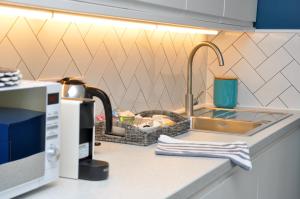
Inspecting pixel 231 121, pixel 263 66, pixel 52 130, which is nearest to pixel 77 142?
pixel 52 130

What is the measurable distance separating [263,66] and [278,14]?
0.36 metres

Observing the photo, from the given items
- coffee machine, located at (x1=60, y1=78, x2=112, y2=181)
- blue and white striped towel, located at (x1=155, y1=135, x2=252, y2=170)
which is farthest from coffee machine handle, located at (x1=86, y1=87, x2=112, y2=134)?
blue and white striped towel, located at (x1=155, y1=135, x2=252, y2=170)

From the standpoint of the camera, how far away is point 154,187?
1.42 metres

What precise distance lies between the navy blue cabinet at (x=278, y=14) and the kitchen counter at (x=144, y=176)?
1.38m

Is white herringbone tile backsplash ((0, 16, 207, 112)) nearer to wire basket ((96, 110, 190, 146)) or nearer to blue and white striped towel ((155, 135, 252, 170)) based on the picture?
wire basket ((96, 110, 190, 146))

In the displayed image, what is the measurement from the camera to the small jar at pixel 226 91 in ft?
10.7

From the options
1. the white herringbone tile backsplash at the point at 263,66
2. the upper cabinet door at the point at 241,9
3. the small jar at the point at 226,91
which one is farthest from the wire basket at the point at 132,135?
the white herringbone tile backsplash at the point at 263,66

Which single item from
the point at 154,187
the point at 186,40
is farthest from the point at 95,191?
the point at 186,40

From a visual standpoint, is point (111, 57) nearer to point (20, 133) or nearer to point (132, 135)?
point (132, 135)

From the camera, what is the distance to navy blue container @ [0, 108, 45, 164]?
1204 mm

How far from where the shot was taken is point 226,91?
3.26 metres

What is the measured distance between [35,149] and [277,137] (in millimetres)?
1516

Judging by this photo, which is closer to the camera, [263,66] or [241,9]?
[241,9]

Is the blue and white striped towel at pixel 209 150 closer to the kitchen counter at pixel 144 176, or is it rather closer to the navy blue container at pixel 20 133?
the kitchen counter at pixel 144 176
